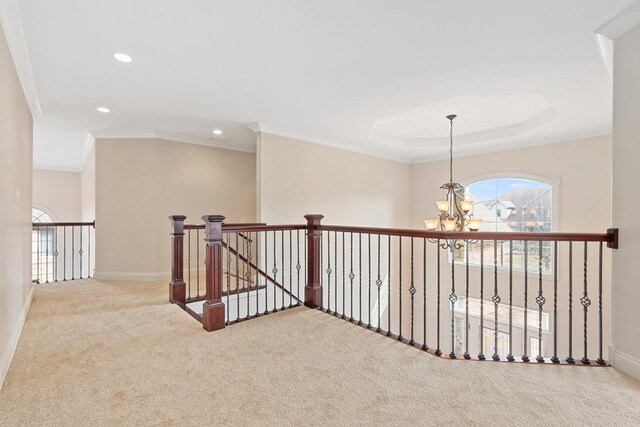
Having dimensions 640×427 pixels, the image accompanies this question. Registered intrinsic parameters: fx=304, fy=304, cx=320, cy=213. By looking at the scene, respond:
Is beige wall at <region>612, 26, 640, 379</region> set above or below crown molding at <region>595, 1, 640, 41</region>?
below

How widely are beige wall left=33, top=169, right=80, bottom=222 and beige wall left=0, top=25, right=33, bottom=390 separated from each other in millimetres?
6287

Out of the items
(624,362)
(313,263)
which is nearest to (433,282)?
(313,263)

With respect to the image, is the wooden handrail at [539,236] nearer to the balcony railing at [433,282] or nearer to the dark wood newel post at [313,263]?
the balcony railing at [433,282]

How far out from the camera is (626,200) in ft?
6.70

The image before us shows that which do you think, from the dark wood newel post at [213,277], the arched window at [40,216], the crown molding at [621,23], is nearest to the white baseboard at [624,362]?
the crown molding at [621,23]

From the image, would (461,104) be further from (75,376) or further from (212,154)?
(75,376)

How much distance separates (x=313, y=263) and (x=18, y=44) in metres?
3.13

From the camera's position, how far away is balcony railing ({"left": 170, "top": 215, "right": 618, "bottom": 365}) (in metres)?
2.30

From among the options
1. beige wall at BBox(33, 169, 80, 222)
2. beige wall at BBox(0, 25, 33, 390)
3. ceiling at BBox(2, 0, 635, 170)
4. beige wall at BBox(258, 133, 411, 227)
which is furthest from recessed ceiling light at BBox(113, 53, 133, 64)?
beige wall at BBox(33, 169, 80, 222)

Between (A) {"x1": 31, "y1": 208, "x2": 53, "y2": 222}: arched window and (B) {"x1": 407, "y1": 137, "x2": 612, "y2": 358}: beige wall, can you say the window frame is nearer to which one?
(B) {"x1": 407, "y1": 137, "x2": 612, "y2": 358}: beige wall

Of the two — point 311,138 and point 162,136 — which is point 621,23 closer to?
point 311,138

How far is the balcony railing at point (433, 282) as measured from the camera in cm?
230

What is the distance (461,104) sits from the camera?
13.7 ft

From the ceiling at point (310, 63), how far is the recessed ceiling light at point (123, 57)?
0.18 ft
